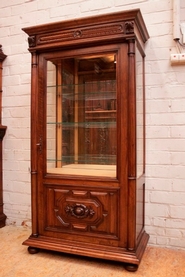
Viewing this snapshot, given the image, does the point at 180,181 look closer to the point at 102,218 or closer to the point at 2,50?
the point at 102,218

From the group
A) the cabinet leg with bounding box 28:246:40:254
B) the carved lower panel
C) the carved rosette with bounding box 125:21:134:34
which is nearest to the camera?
the carved rosette with bounding box 125:21:134:34

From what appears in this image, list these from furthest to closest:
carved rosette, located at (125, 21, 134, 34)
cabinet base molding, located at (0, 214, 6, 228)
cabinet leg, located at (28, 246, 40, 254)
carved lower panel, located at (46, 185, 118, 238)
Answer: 1. cabinet base molding, located at (0, 214, 6, 228)
2. cabinet leg, located at (28, 246, 40, 254)
3. carved lower panel, located at (46, 185, 118, 238)
4. carved rosette, located at (125, 21, 134, 34)

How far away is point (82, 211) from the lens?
169 cm

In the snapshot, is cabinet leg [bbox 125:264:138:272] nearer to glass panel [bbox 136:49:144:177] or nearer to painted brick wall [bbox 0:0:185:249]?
painted brick wall [bbox 0:0:185:249]

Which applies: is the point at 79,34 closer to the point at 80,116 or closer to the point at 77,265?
the point at 80,116

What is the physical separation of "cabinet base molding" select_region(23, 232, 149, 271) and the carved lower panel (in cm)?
9

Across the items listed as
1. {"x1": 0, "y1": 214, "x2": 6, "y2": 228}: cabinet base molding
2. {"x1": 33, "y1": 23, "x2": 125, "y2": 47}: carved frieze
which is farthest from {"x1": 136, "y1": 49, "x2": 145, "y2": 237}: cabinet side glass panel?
{"x1": 0, "y1": 214, "x2": 6, "y2": 228}: cabinet base molding

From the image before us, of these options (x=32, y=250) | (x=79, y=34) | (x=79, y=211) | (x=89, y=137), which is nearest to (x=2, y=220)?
(x=32, y=250)

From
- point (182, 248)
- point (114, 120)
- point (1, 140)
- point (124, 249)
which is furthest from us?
point (1, 140)

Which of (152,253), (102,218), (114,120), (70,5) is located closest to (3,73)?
(70,5)

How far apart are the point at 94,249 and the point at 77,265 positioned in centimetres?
15

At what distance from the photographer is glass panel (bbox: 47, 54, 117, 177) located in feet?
5.86

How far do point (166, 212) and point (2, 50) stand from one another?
2.07 meters

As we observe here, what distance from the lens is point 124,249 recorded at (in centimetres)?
158
